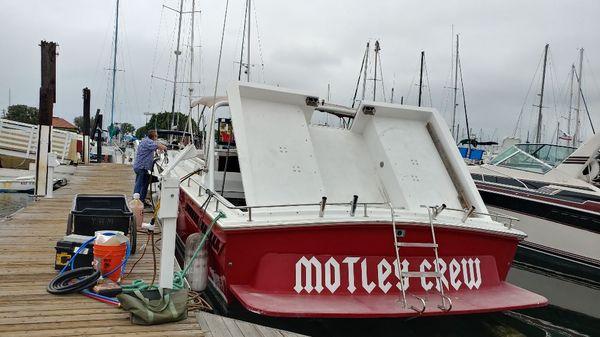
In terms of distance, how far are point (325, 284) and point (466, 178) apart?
2654 mm

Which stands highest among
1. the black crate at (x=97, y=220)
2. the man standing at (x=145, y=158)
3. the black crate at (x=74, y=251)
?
the man standing at (x=145, y=158)

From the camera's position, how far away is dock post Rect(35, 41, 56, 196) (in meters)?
→ 10.9

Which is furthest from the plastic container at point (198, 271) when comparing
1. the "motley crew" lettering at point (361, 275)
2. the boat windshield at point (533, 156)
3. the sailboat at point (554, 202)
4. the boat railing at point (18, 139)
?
the boat railing at point (18, 139)

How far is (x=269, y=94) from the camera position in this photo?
5883mm

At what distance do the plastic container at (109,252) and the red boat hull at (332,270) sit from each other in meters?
0.95

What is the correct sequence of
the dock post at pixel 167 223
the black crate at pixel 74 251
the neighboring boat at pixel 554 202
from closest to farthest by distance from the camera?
the dock post at pixel 167 223 < the black crate at pixel 74 251 < the neighboring boat at pixel 554 202

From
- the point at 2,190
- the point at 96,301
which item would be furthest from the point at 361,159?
the point at 2,190

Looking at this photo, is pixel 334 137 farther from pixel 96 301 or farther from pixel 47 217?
pixel 47 217

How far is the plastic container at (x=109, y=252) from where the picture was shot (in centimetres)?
476

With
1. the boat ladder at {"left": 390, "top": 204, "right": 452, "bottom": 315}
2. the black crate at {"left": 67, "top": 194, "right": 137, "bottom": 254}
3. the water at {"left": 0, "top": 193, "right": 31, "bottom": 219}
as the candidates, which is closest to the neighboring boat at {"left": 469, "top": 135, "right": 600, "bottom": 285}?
the boat ladder at {"left": 390, "top": 204, "right": 452, "bottom": 315}

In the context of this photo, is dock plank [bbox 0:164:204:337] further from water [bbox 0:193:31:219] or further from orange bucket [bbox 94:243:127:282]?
water [bbox 0:193:31:219]

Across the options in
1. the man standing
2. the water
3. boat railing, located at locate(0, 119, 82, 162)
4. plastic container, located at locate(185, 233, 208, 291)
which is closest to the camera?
plastic container, located at locate(185, 233, 208, 291)

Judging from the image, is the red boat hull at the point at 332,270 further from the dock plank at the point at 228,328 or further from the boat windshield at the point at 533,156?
the boat windshield at the point at 533,156

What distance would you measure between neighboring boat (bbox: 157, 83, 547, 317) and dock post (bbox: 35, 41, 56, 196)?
5834mm
